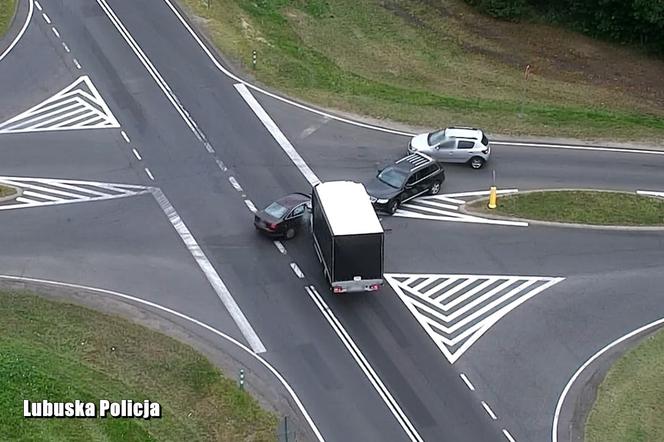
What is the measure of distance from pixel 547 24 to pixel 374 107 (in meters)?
21.6

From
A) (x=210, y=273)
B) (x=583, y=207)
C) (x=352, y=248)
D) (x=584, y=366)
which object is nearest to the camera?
(x=584, y=366)

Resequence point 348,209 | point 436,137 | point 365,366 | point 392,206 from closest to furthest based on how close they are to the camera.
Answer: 1. point 365,366
2. point 348,209
3. point 392,206
4. point 436,137

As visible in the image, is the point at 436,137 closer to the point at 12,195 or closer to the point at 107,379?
the point at 12,195

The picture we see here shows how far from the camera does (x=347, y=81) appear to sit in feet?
174

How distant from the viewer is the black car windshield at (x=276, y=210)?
38.0 m

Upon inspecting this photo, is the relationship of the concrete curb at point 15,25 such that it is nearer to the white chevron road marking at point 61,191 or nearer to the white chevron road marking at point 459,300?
the white chevron road marking at point 61,191

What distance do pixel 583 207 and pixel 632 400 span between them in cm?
1225

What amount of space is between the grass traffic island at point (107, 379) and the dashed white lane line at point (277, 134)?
12881 millimetres

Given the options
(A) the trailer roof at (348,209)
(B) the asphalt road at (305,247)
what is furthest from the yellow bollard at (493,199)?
(A) the trailer roof at (348,209)

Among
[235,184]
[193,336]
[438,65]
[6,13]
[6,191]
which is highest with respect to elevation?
[6,13]

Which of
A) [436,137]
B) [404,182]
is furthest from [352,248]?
[436,137]

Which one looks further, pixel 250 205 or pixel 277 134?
pixel 277 134

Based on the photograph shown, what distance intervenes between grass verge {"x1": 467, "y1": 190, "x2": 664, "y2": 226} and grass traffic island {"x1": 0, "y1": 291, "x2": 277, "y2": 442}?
52.1 feet

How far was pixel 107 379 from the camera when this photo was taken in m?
30.3
